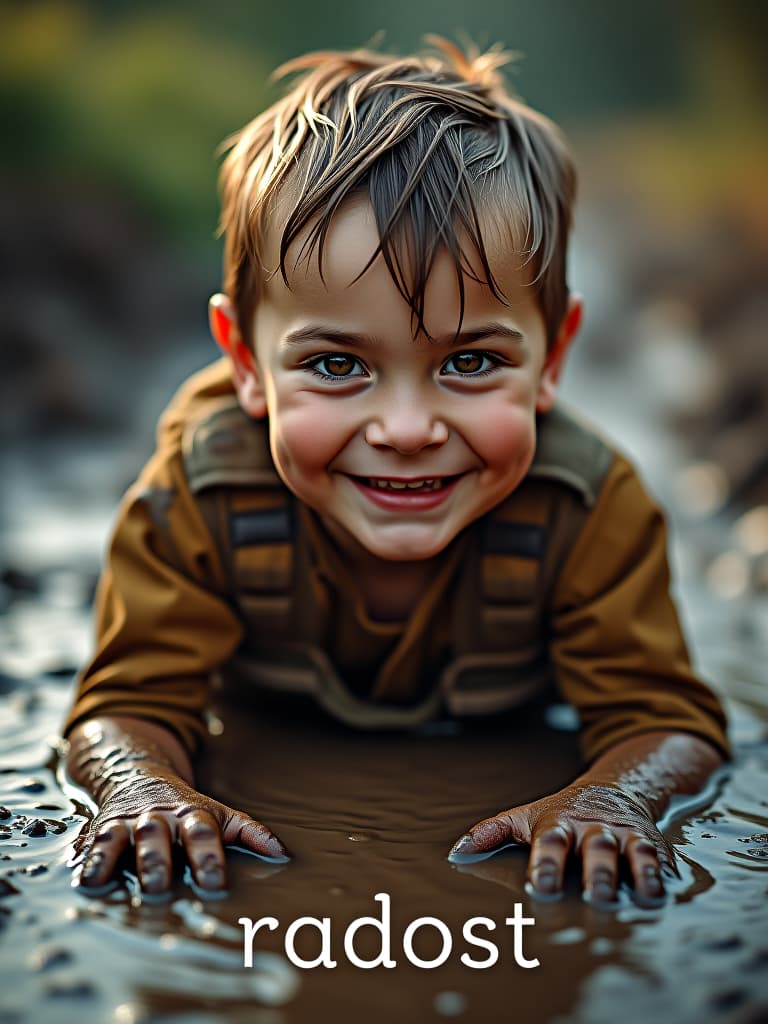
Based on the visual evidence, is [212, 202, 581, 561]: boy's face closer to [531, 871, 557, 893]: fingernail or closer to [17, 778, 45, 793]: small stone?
[531, 871, 557, 893]: fingernail

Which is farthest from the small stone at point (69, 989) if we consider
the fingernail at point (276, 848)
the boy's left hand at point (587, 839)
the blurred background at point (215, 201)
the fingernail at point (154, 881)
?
the blurred background at point (215, 201)

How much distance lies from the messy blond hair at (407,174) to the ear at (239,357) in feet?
0.10

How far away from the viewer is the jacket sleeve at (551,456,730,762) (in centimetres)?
200

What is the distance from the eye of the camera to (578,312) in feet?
6.51

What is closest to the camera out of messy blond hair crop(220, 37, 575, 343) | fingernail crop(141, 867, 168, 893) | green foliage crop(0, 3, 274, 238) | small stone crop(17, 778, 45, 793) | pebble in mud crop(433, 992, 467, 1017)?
pebble in mud crop(433, 992, 467, 1017)

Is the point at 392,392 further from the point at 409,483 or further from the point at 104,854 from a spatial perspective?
the point at 104,854

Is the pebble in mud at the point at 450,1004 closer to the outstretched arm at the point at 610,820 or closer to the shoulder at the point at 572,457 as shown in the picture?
the outstretched arm at the point at 610,820

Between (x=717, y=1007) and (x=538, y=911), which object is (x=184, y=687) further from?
(x=717, y=1007)

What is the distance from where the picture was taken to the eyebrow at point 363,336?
1.68 metres

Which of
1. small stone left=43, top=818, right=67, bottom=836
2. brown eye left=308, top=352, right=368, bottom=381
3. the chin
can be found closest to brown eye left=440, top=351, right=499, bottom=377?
brown eye left=308, top=352, right=368, bottom=381

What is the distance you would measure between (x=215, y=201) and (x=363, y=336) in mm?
5862

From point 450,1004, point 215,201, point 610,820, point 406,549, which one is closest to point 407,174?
point 406,549

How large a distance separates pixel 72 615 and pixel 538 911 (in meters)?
1.65

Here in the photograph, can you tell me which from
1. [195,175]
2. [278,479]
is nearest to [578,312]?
[278,479]
